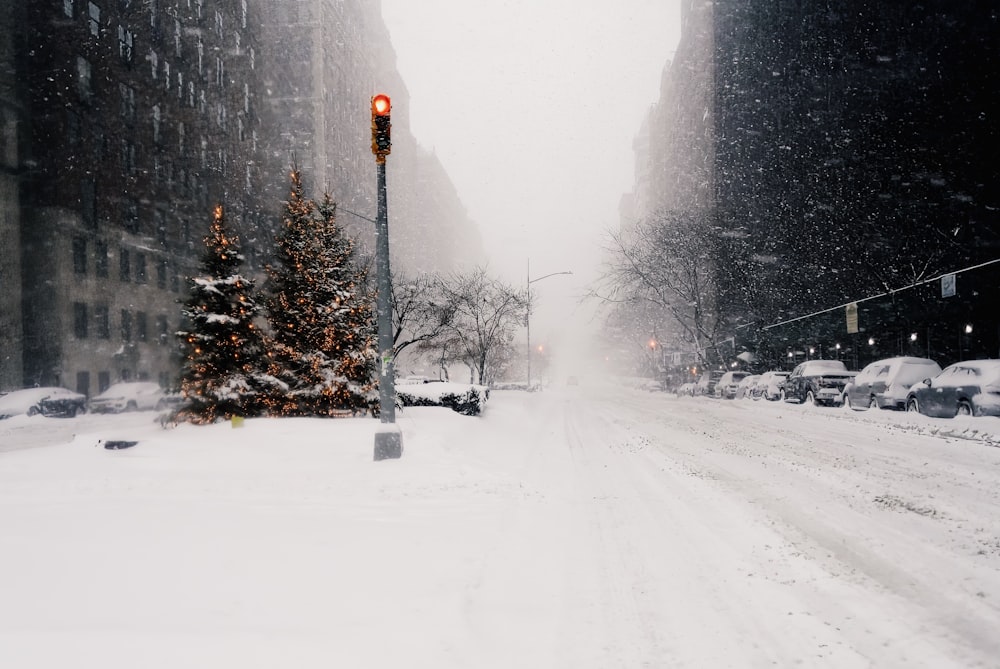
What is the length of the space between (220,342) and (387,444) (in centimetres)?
885

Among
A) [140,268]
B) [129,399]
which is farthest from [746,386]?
[140,268]

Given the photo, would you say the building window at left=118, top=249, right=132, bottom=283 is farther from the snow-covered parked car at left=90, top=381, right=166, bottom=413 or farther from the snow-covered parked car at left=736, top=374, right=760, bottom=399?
the snow-covered parked car at left=736, top=374, right=760, bottom=399

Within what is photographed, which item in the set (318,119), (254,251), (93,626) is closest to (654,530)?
(93,626)

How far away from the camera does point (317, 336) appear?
648 inches

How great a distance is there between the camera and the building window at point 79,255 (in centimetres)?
3831

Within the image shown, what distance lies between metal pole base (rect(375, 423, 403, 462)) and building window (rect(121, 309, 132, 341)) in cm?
4084

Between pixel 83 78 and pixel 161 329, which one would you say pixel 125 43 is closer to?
pixel 83 78

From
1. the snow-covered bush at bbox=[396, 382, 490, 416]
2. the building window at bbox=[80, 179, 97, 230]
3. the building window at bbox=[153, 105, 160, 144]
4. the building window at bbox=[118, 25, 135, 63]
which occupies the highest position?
the building window at bbox=[118, 25, 135, 63]

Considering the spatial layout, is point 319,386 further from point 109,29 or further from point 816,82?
point 816,82

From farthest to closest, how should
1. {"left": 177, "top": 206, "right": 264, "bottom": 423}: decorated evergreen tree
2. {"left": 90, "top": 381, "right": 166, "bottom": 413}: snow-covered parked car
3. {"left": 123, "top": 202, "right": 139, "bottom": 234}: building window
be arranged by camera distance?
{"left": 123, "top": 202, "right": 139, "bottom": 234}: building window → {"left": 90, "top": 381, "right": 166, "bottom": 413}: snow-covered parked car → {"left": 177, "top": 206, "right": 264, "bottom": 423}: decorated evergreen tree

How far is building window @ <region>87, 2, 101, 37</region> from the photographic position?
40553 millimetres

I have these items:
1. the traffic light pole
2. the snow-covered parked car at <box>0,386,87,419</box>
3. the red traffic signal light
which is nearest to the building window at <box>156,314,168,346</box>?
the snow-covered parked car at <box>0,386,87,419</box>

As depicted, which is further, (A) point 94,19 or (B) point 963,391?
(A) point 94,19

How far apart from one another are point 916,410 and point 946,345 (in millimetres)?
20411
